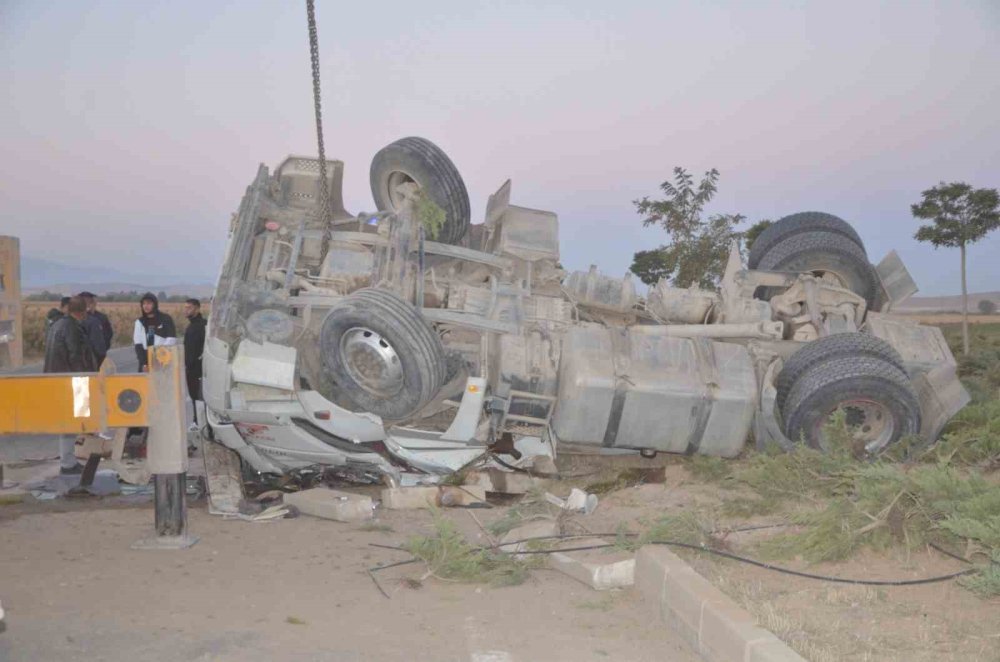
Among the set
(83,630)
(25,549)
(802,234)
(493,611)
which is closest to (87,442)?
(25,549)

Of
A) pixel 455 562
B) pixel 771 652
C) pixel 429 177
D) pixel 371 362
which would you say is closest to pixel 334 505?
pixel 371 362

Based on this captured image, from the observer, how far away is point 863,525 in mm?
4535

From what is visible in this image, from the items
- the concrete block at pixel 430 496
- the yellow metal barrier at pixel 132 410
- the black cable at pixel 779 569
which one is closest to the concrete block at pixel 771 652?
the black cable at pixel 779 569

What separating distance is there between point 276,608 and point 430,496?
251 centimetres

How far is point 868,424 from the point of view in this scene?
22.7 feet

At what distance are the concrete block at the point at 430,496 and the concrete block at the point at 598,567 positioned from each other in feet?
5.98

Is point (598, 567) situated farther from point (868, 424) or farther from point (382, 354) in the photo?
point (868, 424)

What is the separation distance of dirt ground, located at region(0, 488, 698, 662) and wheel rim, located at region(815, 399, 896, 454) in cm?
286

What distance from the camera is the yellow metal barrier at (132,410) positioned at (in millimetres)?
4711

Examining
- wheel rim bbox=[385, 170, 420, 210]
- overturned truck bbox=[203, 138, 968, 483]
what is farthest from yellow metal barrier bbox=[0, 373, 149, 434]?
wheel rim bbox=[385, 170, 420, 210]

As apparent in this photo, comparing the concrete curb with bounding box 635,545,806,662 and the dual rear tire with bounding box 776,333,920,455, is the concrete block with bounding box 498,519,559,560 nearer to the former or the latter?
the concrete curb with bounding box 635,545,806,662

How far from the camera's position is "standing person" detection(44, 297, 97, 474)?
7750 millimetres

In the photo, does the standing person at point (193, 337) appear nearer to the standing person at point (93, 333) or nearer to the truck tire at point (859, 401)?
the standing person at point (93, 333)

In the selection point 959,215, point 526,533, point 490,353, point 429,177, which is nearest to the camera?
point 526,533
